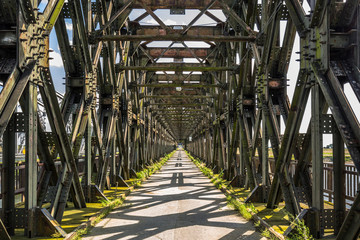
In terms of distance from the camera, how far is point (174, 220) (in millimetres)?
7164

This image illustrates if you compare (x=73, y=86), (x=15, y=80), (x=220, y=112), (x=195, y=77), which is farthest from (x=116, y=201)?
(x=195, y=77)

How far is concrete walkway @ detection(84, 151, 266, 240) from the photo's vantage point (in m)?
5.98

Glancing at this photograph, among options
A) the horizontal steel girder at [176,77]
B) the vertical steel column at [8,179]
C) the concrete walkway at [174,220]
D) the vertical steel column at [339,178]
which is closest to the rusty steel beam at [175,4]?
the concrete walkway at [174,220]

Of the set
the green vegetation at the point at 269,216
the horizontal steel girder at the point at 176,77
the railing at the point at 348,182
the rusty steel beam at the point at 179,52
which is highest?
the rusty steel beam at the point at 179,52

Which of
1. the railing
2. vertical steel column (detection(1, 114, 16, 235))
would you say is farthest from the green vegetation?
vertical steel column (detection(1, 114, 16, 235))

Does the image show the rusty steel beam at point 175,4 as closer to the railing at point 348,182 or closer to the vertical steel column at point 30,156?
the railing at point 348,182

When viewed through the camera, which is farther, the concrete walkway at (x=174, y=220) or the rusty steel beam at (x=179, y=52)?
the rusty steel beam at (x=179, y=52)

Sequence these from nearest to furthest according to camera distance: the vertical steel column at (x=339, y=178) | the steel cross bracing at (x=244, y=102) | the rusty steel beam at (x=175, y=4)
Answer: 1. the steel cross bracing at (x=244, y=102)
2. the vertical steel column at (x=339, y=178)
3. the rusty steel beam at (x=175, y=4)

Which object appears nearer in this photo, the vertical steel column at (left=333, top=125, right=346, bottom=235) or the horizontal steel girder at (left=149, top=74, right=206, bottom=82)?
the vertical steel column at (left=333, top=125, right=346, bottom=235)

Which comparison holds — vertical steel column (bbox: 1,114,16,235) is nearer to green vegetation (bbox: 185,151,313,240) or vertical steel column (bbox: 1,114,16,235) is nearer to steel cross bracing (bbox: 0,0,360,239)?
steel cross bracing (bbox: 0,0,360,239)

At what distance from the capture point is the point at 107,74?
417 inches

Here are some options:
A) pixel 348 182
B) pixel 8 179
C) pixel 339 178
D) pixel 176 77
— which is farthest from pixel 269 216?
pixel 176 77

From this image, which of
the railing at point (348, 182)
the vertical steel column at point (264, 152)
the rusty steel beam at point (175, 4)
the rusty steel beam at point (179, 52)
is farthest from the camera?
the rusty steel beam at point (179, 52)

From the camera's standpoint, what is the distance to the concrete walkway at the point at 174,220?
5977 mm
